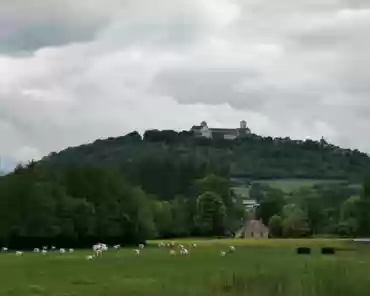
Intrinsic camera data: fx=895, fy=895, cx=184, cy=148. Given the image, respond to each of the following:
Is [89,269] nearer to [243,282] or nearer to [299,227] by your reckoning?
[243,282]

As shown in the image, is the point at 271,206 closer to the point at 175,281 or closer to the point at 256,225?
the point at 256,225

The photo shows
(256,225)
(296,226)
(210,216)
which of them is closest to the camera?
(296,226)

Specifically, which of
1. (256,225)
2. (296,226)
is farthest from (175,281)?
(256,225)

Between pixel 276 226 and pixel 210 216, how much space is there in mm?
11411

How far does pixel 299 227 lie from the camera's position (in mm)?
143500

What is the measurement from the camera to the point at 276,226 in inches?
5925

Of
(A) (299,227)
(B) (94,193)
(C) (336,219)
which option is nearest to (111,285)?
(B) (94,193)

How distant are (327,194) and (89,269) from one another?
139 m

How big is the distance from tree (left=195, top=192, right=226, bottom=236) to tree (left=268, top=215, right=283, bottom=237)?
8.26 meters

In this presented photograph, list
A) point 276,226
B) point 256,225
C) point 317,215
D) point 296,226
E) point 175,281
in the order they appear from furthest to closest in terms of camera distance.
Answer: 1. point 256,225
2. point 317,215
3. point 276,226
4. point 296,226
5. point 175,281

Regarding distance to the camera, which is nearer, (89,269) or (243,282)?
(243,282)

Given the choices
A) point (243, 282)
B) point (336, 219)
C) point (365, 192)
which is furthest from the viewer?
point (336, 219)

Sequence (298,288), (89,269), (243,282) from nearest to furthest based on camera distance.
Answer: (298,288) < (243,282) < (89,269)

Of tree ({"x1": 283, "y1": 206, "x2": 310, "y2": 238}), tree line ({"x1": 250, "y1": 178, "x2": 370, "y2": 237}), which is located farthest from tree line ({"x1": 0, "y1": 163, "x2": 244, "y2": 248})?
tree line ({"x1": 250, "y1": 178, "x2": 370, "y2": 237})
